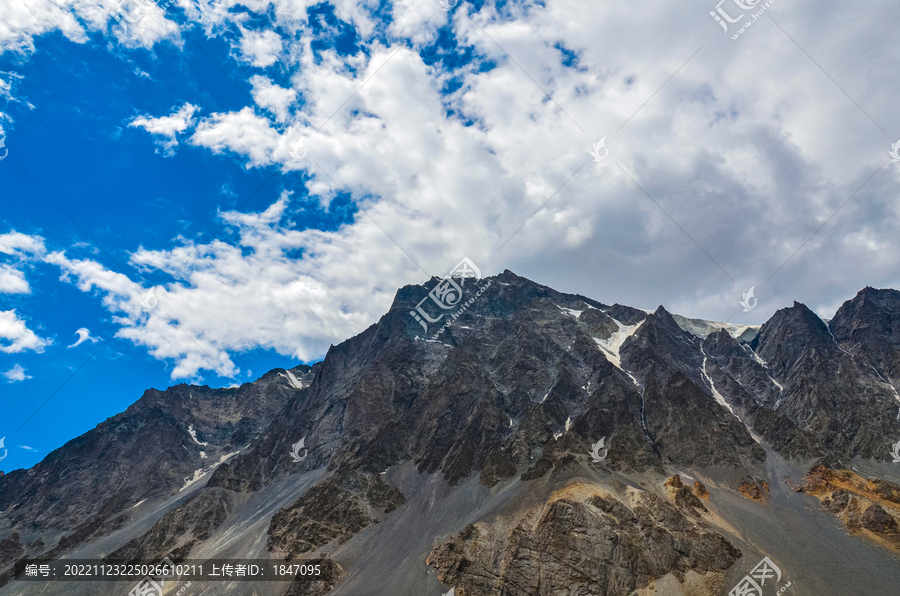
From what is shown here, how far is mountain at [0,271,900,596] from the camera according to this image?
78188 millimetres

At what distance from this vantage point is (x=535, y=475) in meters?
103

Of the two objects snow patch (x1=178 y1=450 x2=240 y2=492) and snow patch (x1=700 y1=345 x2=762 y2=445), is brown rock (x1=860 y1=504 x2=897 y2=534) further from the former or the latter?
snow patch (x1=178 y1=450 x2=240 y2=492)

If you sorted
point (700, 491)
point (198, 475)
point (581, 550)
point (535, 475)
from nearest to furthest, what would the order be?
point (581, 550) → point (700, 491) → point (535, 475) → point (198, 475)

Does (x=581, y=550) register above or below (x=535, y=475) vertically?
below

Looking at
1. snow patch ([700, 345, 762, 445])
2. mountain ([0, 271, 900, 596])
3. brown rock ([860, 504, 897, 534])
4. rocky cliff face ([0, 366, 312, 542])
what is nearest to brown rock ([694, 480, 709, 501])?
mountain ([0, 271, 900, 596])

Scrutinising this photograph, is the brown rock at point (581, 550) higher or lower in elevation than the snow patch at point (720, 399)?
lower

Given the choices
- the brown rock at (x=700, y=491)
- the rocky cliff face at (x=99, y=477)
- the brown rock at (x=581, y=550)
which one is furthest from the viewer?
the rocky cliff face at (x=99, y=477)

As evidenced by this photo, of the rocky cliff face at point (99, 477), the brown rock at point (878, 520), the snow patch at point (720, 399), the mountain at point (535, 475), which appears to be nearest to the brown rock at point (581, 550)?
the mountain at point (535, 475)

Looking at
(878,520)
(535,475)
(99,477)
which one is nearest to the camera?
(878,520)

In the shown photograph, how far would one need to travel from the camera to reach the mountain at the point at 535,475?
78.2 m

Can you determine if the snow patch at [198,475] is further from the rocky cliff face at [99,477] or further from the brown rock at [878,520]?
the brown rock at [878,520]

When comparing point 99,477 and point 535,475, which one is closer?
point 535,475

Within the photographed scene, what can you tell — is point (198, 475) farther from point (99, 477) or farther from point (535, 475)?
point (535, 475)

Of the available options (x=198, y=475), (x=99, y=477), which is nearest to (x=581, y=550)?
(x=198, y=475)
